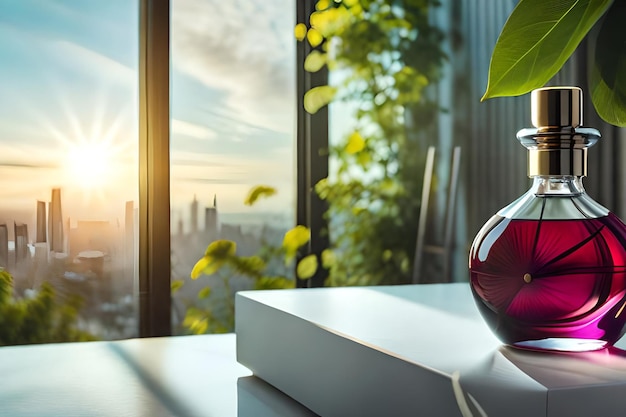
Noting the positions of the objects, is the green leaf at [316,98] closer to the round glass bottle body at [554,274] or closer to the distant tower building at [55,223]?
the distant tower building at [55,223]

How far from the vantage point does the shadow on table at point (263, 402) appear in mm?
550

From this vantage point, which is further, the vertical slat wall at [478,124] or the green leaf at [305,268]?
the vertical slat wall at [478,124]

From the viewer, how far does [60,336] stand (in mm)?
1838

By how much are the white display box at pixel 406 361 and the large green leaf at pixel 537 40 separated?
0.15 meters

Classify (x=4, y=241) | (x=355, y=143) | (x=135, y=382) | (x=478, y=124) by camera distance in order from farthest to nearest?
(x=478, y=124) < (x=355, y=143) < (x=4, y=241) < (x=135, y=382)

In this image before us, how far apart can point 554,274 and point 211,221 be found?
1.70 m

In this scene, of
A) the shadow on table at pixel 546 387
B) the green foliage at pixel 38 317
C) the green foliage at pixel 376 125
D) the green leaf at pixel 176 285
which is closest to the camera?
the shadow on table at pixel 546 387

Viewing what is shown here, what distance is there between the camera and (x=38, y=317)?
182cm

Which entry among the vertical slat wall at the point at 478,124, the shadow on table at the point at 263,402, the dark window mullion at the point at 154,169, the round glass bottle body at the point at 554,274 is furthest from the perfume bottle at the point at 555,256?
the vertical slat wall at the point at 478,124

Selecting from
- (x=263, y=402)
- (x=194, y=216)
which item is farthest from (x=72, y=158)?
(x=263, y=402)

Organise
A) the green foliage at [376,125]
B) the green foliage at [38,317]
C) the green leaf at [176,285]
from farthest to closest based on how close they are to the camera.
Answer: the green foliage at [376,125] → the green leaf at [176,285] → the green foliage at [38,317]

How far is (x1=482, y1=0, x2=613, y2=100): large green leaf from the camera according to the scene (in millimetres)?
367

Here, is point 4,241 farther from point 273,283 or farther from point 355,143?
point 355,143

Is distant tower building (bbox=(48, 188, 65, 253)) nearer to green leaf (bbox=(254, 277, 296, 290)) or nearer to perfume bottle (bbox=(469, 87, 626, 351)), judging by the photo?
green leaf (bbox=(254, 277, 296, 290))
